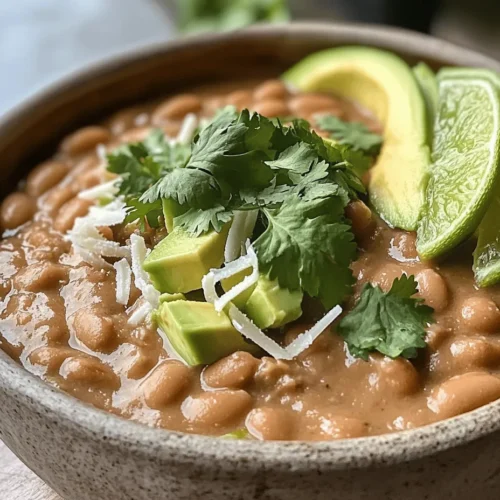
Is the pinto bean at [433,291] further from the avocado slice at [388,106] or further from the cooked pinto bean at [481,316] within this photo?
the avocado slice at [388,106]

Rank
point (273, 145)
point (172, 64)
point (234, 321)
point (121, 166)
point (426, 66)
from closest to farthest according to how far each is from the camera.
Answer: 1. point (234, 321)
2. point (273, 145)
3. point (121, 166)
4. point (426, 66)
5. point (172, 64)

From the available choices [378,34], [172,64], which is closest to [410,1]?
[378,34]

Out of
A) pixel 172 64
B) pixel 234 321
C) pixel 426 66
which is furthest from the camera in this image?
pixel 172 64

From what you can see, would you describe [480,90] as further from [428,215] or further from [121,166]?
[121,166]

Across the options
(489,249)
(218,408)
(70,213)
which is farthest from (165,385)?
(489,249)

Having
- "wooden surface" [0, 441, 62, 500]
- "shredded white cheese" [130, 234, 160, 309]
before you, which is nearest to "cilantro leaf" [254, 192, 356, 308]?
"shredded white cheese" [130, 234, 160, 309]

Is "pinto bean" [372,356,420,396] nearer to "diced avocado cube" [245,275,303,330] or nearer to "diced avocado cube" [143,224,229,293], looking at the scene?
"diced avocado cube" [245,275,303,330]

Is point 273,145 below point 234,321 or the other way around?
the other way around
